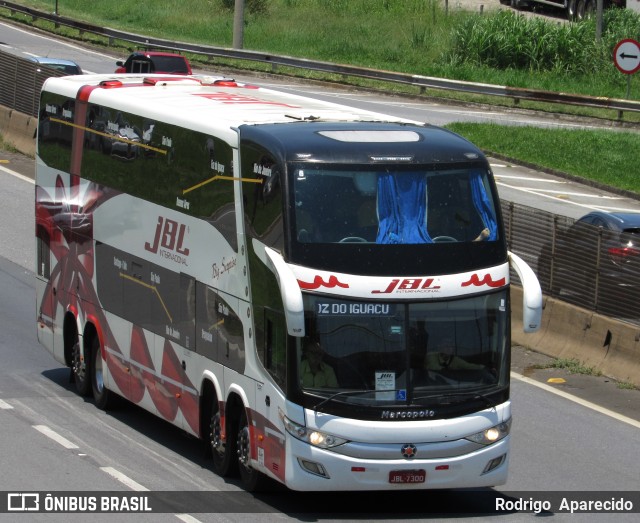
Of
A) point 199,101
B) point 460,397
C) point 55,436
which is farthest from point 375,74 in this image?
point 460,397

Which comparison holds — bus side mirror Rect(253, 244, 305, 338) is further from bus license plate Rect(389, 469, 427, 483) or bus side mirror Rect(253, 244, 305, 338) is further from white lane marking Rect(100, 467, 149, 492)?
white lane marking Rect(100, 467, 149, 492)

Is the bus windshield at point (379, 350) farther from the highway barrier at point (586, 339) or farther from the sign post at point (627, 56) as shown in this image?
the sign post at point (627, 56)

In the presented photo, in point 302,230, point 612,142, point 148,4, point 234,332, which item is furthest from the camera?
point 148,4

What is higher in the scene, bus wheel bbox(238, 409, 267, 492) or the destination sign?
the destination sign

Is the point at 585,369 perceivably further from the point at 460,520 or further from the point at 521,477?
the point at 460,520

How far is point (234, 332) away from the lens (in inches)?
535

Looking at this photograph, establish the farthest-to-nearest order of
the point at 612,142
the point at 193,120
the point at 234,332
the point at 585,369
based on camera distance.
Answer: the point at 612,142
the point at 585,369
the point at 193,120
the point at 234,332

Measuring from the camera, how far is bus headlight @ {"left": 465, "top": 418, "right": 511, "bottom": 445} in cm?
1260

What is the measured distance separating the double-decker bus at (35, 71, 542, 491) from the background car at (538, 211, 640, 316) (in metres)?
5.71

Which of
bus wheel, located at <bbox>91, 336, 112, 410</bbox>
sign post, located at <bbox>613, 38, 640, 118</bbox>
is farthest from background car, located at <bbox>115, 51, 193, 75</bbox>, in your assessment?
bus wheel, located at <bbox>91, 336, 112, 410</bbox>

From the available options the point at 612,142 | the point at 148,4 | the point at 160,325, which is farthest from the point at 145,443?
the point at 148,4

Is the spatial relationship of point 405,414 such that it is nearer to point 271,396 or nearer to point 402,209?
point 271,396

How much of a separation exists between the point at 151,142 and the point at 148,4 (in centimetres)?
5314

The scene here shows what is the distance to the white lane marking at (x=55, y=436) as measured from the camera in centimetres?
1495
